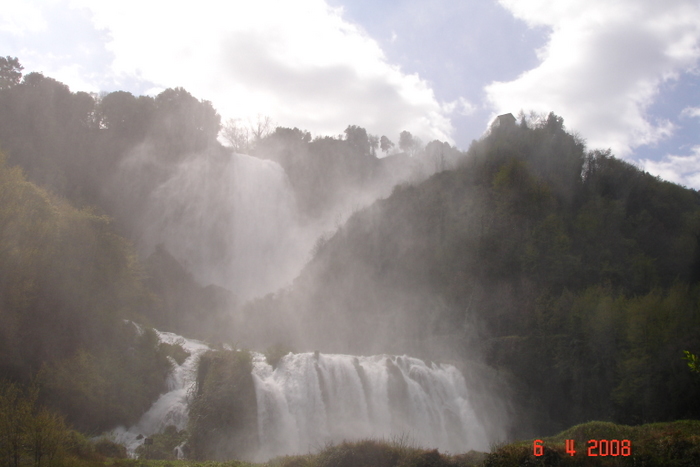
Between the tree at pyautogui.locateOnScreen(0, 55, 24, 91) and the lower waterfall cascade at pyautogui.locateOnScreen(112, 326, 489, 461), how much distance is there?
42.9 metres

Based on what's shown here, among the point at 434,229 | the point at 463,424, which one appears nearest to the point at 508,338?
the point at 463,424

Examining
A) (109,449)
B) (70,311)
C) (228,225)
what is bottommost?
(109,449)

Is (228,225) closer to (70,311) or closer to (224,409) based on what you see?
(70,311)

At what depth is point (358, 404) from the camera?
1125 inches

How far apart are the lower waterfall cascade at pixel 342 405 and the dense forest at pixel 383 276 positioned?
1.68m

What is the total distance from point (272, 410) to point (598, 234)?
34.6 metres

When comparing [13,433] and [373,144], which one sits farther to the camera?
[373,144]

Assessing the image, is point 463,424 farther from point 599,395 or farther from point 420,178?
point 420,178

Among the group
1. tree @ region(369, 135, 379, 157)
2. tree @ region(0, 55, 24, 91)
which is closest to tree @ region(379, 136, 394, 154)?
tree @ region(369, 135, 379, 157)

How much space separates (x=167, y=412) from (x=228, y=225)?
40245 mm

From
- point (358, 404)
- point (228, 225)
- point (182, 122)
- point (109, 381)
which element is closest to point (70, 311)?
point (109, 381)

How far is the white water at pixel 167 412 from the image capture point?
26.2 m

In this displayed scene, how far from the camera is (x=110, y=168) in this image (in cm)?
6109
